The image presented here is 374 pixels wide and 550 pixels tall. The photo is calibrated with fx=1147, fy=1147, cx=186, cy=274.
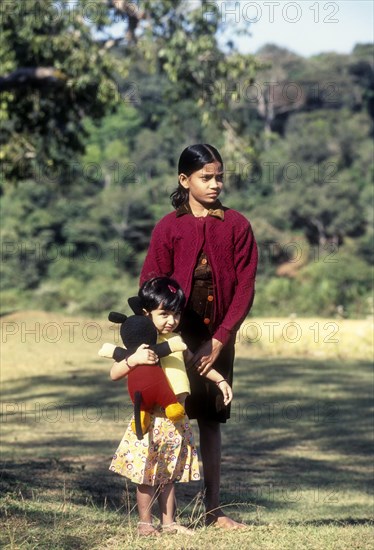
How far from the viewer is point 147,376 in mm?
5168

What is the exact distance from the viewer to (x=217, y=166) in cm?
561

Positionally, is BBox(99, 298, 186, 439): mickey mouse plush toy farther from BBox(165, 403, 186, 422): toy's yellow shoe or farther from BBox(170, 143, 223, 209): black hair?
BBox(170, 143, 223, 209): black hair

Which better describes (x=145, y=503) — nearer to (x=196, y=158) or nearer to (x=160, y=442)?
(x=160, y=442)

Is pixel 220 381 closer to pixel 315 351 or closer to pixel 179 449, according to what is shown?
pixel 179 449

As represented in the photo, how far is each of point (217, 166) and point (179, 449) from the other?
4.54ft

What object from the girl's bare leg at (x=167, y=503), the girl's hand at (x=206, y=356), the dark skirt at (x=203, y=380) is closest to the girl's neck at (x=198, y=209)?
the dark skirt at (x=203, y=380)

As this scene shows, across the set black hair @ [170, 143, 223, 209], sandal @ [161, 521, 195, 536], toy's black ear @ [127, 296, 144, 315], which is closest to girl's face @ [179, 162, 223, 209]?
black hair @ [170, 143, 223, 209]

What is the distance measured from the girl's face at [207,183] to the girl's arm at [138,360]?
2.98ft

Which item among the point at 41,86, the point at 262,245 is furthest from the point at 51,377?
the point at 262,245

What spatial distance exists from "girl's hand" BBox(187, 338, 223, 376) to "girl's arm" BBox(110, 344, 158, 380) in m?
0.43

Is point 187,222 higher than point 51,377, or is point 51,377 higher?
point 187,222

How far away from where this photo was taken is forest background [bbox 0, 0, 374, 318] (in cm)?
1419

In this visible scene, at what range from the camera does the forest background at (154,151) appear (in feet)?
46.5

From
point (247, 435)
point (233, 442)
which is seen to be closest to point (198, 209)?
point (233, 442)
